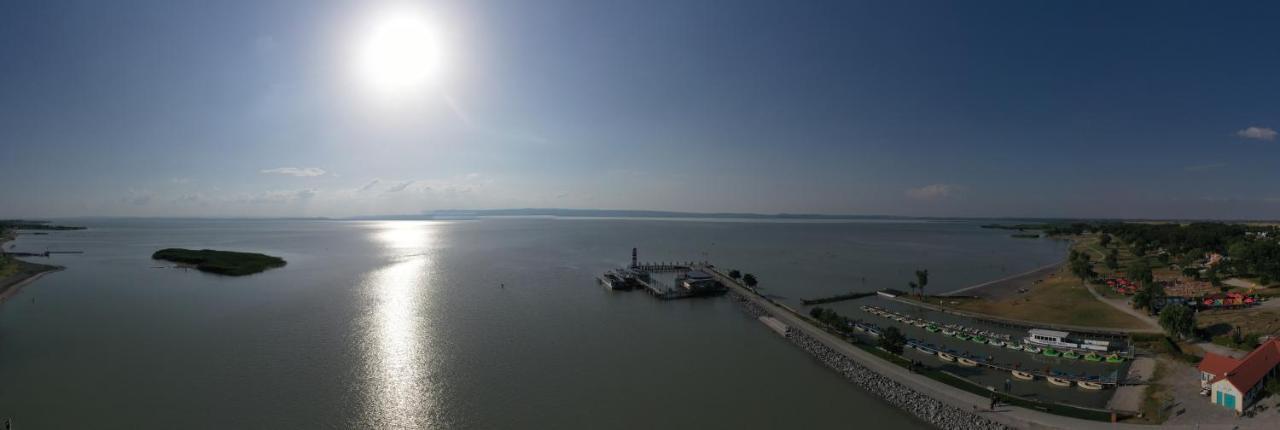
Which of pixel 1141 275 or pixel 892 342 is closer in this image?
pixel 892 342

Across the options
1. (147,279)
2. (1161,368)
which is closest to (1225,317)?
(1161,368)

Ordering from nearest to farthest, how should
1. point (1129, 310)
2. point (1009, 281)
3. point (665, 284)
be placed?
point (1129, 310) < point (1009, 281) < point (665, 284)

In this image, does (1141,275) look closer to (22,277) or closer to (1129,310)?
(1129,310)

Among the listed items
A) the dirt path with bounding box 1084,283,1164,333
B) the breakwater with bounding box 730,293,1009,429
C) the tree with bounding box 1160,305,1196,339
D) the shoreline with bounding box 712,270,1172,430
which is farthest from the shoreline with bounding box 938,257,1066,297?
the breakwater with bounding box 730,293,1009,429

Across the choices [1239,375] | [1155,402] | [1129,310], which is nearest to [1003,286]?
[1129,310]

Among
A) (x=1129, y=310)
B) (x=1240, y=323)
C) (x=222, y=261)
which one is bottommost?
(x=1129, y=310)

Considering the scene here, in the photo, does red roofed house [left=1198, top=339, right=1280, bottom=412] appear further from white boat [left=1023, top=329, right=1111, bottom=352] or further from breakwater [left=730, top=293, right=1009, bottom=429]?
breakwater [left=730, top=293, right=1009, bottom=429]

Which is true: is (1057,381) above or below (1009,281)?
below

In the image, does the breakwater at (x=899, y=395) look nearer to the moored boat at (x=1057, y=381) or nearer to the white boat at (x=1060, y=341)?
the moored boat at (x=1057, y=381)
